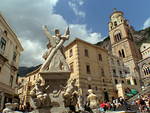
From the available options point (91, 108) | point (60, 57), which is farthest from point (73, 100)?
point (60, 57)

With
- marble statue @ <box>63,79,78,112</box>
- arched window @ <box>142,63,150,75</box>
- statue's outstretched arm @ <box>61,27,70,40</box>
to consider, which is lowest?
marble statue @ <box>63,79,78,112</box>

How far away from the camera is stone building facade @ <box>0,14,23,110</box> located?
20953 mm

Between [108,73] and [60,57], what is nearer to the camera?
[60,57]

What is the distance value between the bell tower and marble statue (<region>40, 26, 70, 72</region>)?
1629 inches

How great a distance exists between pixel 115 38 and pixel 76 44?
105 feet

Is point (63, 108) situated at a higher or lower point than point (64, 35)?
lower

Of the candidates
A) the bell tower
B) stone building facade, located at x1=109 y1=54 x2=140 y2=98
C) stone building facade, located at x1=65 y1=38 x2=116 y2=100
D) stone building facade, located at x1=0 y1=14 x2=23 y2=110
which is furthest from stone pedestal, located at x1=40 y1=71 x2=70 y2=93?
the bell tower

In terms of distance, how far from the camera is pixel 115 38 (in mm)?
57031

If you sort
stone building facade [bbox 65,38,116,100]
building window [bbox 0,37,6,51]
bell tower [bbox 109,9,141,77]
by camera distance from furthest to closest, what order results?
bell tower [bbox 109,9,141,77]
stone building facade [bbox 65,38,116,100]
building window [bbox 0,37,6,51]

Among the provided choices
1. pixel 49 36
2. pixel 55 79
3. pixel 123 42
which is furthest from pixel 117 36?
pixel 55 79

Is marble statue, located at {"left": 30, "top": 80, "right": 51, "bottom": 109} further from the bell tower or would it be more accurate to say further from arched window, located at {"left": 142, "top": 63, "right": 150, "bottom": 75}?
arched window, located at {"left": 142, "top": 63, "right": 150, "bottom": 75}

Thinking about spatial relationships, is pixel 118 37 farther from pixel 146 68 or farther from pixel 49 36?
pixel 49 36

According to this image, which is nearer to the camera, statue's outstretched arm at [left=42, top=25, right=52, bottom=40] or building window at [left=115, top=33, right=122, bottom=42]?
statue's outstretched arm at [left=42, top=25, right=52, bottom=40]

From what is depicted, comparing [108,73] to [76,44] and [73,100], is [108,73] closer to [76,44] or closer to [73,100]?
[76,44]
